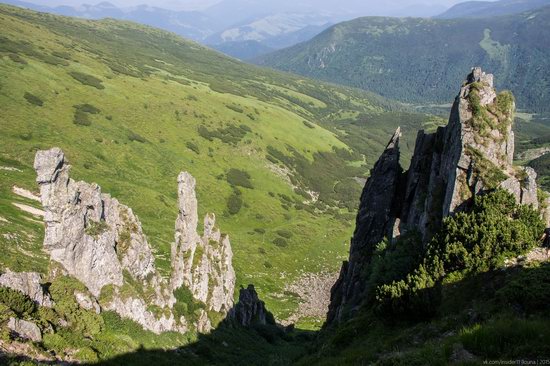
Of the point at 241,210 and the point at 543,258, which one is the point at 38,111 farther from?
the point at 543,258

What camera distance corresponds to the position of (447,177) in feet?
117

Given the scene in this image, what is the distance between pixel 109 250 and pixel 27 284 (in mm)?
8553

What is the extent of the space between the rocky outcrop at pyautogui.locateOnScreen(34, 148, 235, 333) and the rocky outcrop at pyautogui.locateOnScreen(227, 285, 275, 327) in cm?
1038

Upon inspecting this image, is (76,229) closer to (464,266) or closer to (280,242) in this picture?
(464,266)

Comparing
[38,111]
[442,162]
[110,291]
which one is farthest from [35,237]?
[38,111]

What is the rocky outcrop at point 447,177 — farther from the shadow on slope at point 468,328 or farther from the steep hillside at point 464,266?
the shadow on slope at point 468,328

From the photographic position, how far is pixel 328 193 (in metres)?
188

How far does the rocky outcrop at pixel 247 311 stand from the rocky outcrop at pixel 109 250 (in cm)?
1038

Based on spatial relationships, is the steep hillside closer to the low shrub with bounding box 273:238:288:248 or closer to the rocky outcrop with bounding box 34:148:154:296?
the rocky outcrop with bounding box 34:148:154:296

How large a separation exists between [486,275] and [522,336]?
11.9m

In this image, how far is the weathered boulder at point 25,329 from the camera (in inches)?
835

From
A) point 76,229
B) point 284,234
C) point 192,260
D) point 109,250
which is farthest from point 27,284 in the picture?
point 284,234

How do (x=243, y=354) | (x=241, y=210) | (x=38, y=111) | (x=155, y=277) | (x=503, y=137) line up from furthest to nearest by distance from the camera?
(x=241, y=210)
(x=38, y=111)
(x=243, y=354)
(x=155, y=277)
(x=503, y=137)

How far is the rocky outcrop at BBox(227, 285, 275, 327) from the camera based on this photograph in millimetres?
56875
